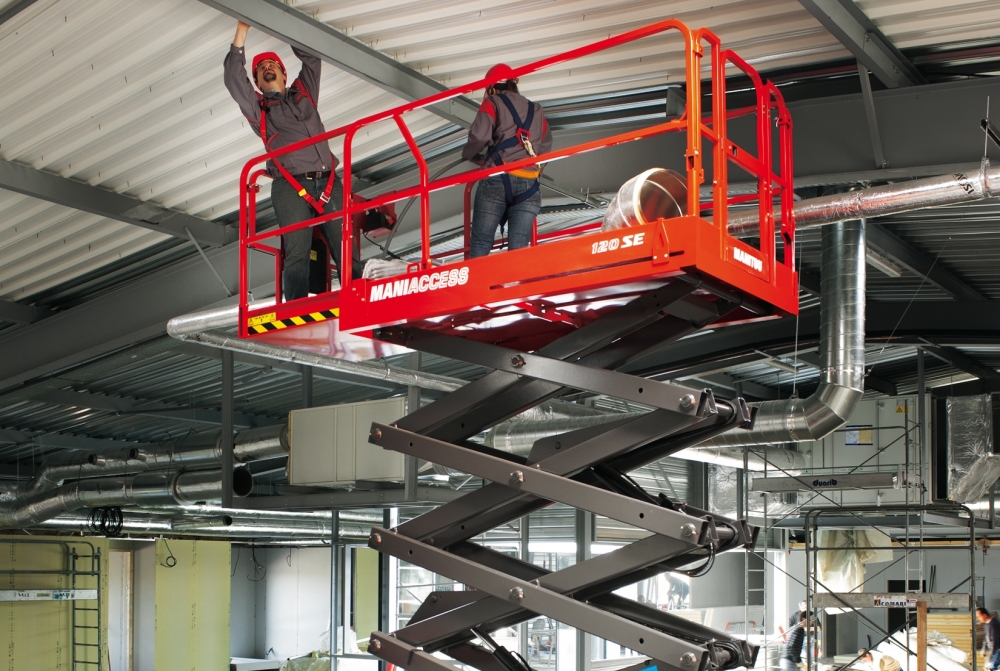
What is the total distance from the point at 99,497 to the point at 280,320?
16797mm

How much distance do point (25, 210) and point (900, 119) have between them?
9.23 metres

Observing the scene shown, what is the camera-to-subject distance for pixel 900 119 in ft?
27.9

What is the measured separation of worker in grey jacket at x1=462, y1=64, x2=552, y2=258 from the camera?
21.9 feet

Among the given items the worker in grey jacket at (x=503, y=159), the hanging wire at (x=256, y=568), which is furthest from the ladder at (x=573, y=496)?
the hanging wire at (x=256, y=568)

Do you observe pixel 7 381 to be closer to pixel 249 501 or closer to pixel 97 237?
pixel 97 237

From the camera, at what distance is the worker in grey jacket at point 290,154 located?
24.7 ft

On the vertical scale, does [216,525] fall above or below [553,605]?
below

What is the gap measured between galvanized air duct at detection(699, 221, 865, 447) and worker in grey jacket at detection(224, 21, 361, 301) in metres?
6.83

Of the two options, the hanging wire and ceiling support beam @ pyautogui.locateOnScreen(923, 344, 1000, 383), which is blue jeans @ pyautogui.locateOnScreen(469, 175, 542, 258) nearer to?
ceiling support beam @ pyautogui.locateOnScreen(923, 344, 1000, 383)

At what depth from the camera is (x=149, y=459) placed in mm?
20500

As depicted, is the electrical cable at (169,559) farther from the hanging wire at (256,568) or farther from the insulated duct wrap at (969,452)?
the insulated duct wrap at (969,452)

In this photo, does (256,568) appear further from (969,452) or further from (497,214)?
(497,214)

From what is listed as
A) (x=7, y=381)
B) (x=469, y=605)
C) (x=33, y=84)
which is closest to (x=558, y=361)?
(x=469, y=605)

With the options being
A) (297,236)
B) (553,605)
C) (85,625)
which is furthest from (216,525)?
(553,605)
